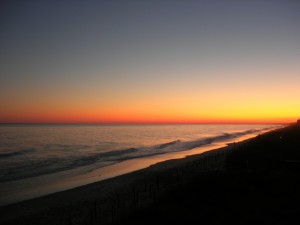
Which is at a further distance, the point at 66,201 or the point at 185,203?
the point at 66,201

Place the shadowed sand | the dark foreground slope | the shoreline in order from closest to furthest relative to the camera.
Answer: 1. the dark foreground slope
2. the shadowed sand
3. the shoreline

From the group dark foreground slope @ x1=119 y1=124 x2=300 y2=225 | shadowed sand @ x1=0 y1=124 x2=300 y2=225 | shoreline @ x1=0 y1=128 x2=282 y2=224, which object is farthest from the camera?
shoreline @ x1=0 y1=128 x2=282 y2=224

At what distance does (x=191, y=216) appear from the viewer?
14.6 meters

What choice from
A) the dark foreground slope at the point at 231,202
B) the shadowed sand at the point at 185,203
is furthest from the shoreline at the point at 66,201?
the dark foreground slope at the point at 231,202

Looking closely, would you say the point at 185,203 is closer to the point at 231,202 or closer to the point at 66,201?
the point at 231,202

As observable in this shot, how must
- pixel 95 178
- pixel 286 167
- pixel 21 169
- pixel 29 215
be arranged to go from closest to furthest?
pixel 29 215, pixel 286 167, pixel 95 178, pixel 21 169

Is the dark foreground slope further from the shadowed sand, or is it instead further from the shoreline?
the shoreline

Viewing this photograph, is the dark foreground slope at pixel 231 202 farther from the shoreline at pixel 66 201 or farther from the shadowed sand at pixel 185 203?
the shoreline at pixel 66 201

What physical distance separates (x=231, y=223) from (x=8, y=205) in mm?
18454

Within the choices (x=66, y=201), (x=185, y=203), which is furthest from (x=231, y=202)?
(x=66, y=201)

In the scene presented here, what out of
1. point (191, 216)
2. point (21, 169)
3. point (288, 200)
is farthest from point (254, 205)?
point (21, 169)

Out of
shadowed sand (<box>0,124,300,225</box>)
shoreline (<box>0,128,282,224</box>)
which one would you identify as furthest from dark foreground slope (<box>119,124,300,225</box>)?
shoreline (<box>0,128,282,224</box>)

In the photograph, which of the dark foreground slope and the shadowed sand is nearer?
the dark foreground slope

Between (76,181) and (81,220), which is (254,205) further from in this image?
(76,181)
